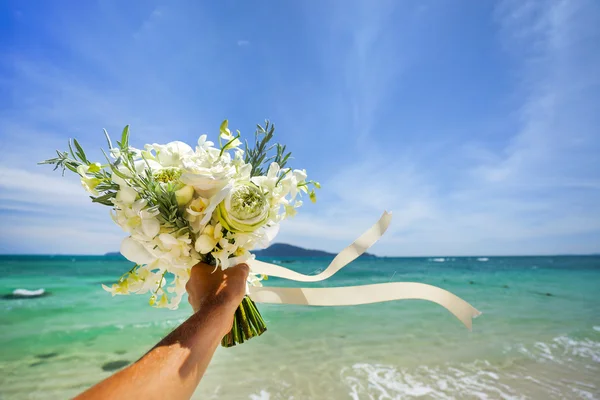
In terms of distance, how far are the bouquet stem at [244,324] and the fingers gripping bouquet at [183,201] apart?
1.44 ft

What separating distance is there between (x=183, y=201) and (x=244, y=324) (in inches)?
31.6

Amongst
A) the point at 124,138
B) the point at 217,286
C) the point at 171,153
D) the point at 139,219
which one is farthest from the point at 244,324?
the point at 124,138

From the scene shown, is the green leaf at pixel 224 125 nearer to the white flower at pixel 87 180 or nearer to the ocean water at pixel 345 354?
the white flower at pixel 87 180

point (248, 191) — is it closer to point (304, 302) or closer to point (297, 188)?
point (297, 188)

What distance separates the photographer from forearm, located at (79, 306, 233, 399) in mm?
804

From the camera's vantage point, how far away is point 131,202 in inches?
52.7

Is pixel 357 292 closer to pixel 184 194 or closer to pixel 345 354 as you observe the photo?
pixel 184 194

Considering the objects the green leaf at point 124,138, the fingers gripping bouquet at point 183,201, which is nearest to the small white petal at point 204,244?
the fingers gripping bouquet at point 183,201

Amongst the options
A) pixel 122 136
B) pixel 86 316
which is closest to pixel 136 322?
pixel 86 316

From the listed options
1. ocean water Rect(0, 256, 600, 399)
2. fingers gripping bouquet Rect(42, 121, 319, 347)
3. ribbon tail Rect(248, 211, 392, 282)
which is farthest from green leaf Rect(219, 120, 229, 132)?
ocean water Rect(0, 256, 600, 399)

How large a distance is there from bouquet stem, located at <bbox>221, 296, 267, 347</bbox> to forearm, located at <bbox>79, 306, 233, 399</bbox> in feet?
2.42

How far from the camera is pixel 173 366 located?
0.90 metres

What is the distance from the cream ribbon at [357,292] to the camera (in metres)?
1.94

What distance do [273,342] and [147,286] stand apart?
4.36 meters
